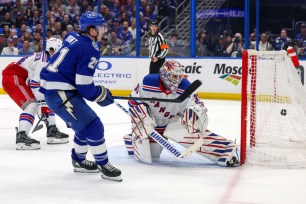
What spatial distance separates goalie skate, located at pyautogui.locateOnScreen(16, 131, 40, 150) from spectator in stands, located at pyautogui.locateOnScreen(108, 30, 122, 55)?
553 centimetres

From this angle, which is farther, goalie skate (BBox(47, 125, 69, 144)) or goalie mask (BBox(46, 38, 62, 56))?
goalie skate (BBox(47, 125, 69, 144))

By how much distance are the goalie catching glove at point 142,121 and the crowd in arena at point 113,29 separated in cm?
557

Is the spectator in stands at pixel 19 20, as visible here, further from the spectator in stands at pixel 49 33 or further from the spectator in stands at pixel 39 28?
the spectator in stands at pixel 49 33

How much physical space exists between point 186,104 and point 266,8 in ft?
19.2

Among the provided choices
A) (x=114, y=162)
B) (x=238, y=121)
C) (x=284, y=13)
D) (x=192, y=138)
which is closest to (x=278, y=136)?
(x=192, y=138)

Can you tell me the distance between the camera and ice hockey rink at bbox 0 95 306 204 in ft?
13.0

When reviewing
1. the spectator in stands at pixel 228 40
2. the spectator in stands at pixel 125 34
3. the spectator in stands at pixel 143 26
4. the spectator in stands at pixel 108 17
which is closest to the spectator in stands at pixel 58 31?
the spectator in stands at pixel 108 17

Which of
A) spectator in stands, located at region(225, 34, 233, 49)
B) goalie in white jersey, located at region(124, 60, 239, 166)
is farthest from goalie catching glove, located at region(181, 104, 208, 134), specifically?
spectator in stands, located at region(225, 34, 233, 49)

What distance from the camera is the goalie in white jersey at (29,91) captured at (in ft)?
19.0

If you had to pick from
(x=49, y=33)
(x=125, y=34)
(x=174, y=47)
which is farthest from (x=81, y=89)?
(x=49, y=33)

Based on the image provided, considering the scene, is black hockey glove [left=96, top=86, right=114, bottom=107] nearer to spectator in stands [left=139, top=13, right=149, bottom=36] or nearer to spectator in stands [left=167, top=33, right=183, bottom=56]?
spectator in stands [left=167, top=33, right=183, bottom=56]

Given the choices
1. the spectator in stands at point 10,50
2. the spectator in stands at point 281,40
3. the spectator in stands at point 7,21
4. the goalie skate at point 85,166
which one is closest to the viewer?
the goalie skate at point 85,166

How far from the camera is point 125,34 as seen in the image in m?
11.3

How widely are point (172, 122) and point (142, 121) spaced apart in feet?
Result: 0.76
